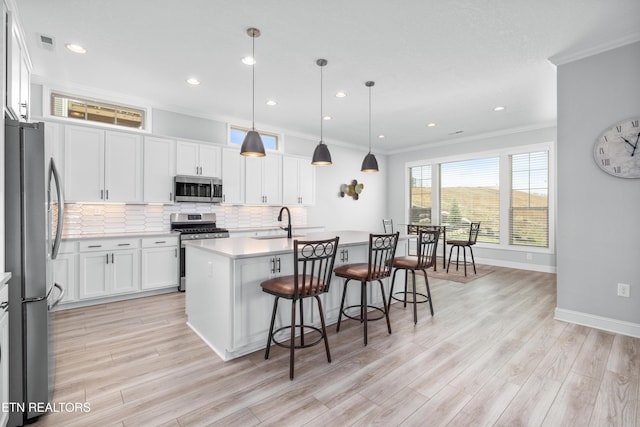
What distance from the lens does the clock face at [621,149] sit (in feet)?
9.54

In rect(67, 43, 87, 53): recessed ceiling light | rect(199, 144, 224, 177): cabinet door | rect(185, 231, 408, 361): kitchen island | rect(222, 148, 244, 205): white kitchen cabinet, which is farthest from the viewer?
rect(222, 148, 244, 205): white kitchen cabinet

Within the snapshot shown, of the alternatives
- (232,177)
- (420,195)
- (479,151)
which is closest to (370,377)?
(232,177)

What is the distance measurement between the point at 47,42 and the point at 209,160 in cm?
235

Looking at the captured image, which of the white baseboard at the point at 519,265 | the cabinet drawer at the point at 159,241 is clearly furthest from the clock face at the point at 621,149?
the cabinet drawer at the point at 159,241

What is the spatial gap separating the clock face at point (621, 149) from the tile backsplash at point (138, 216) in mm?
5000

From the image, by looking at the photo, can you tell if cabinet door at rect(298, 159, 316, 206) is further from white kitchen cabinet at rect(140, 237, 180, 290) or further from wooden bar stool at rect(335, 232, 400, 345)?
wooden bar stool at rect(335, 232, 400, 345)

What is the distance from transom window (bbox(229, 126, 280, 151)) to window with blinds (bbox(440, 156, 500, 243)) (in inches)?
159

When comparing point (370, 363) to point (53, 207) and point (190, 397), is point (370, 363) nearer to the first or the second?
point (190, 397)

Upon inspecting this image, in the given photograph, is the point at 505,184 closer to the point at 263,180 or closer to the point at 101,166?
the point at 263,180

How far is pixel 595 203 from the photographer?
3139 mm

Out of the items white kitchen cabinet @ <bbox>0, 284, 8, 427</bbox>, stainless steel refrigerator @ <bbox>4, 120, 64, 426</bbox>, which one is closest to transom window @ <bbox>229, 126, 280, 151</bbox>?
stainless steel refrigerator @ <bbox>4, 120, 64, 426</bbox>

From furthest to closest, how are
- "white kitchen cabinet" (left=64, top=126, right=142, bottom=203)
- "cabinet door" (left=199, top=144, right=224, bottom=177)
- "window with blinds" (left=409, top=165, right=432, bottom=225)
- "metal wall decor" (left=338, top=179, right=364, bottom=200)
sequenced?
1. "window with blinds" (left=409, top=165, right=432, bottom=225)
2. "metal wall decor" (left=338, top=179, right=364, bottom=200)
3. "cabinet door" (left=199, top=144, right=224, bottom=177)
4. "white kitchen cabinet" (left=64, top=126, right=142, bottom=203)

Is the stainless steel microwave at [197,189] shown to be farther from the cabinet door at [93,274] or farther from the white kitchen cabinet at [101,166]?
the cabinet door at [93,274]

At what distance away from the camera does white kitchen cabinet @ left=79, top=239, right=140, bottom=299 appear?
3.85 meters
